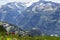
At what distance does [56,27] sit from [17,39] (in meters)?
161

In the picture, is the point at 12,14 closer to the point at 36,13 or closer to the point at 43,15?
the point at 43,15

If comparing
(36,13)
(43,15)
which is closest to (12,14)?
(43,15)

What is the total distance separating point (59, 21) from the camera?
168875 millimetres

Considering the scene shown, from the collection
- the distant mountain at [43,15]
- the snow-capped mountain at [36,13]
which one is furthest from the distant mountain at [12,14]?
the distant mountain at [43,15]

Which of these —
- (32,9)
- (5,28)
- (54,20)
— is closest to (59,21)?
(54,20)

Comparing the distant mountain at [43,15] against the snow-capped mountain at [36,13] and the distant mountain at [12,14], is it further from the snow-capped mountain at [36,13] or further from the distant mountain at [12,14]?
the distant mountain at [12,14]

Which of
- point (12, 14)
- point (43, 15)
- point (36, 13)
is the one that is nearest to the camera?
point (12, 14)

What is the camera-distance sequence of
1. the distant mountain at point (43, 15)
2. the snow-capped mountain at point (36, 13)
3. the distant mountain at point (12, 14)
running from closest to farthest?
the distant mountain at point (12, 14), the snow-capped mountain at point (36, 13), the distant mountain at point (43, 15)

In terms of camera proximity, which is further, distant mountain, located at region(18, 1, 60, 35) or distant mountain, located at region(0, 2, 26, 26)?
distant mountain, located at region(18, 1, 60, 35)

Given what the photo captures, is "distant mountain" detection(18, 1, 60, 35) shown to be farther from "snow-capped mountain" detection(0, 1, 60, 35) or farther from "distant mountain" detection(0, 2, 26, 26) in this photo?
"distant mountain" detection(0, 2, 26, 26)

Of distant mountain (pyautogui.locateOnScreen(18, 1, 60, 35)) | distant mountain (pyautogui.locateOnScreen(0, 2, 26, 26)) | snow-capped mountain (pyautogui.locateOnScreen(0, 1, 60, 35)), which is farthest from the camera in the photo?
distant mountain (pyautogui.locateOnScreen(18, 1, 60, 35))

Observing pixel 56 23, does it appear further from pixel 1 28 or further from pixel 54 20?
pixel 1 28

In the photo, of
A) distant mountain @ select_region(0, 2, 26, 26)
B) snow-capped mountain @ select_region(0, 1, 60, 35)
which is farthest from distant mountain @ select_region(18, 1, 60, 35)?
distant mountain @ select_region(0, 2, 26, 26)

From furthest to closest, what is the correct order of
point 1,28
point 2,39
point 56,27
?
point 56,27 < point 1,28 < point 2,39
